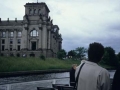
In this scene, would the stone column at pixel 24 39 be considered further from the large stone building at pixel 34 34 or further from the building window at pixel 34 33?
the building window at pixel 34 33

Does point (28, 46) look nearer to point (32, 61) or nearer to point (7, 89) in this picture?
point (32, 61)

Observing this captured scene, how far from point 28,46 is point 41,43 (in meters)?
5.42

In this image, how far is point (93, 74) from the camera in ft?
12.5

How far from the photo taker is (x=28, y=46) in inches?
3346

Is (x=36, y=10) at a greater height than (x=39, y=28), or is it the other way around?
(x=36, y=10)

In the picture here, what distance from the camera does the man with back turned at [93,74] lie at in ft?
12.1

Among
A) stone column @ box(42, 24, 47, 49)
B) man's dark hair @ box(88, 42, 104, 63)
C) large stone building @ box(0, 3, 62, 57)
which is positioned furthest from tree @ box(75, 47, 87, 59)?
man's dark hair @ box(88, 42, 104, 63)

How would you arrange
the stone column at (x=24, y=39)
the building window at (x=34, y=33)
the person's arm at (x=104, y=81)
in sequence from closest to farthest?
the person's arm at (x=104, y=81), the stone column at (x=24, y=39), the building window at (x=34, y=33)

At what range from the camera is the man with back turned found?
3695mm

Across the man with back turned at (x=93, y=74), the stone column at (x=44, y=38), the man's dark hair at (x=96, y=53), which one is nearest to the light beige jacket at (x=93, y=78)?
the man with back turned at (x=93, y=74)

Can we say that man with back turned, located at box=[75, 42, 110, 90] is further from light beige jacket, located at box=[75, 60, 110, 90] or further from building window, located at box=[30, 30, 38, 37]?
building window, located at box=[30, 30, 38, 37]

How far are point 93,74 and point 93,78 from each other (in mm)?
69

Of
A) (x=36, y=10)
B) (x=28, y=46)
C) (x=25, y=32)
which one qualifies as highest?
(x=36, y=10)

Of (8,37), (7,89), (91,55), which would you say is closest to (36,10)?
(8,37)
